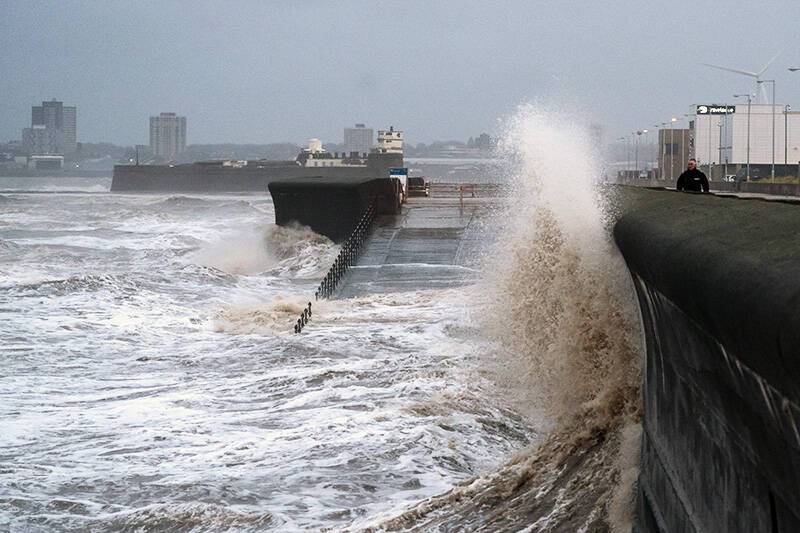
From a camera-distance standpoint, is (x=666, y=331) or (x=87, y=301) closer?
(x=666, y=331)

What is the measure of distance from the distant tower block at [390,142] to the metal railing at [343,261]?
64.9m

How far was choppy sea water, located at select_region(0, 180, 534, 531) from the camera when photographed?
918 cm

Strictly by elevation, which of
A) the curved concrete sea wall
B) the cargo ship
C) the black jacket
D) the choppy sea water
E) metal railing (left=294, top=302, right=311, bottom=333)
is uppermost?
the cargo ship

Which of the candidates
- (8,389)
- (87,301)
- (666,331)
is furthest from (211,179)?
(666,331)

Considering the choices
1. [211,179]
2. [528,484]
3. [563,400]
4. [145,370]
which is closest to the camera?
[528,484]

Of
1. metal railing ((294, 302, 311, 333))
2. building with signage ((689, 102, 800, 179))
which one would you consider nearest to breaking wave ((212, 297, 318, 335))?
metal railing ((294, 302, 311, 333))

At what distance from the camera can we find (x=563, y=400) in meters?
10.5

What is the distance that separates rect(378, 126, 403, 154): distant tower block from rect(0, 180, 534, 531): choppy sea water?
74.0 metres

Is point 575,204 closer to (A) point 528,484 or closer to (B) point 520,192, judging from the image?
(B) point 520,192

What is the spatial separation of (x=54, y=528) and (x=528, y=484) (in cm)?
333

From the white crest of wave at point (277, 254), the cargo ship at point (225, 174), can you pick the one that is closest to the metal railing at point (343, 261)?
the white crest of wave at point (277, 254)

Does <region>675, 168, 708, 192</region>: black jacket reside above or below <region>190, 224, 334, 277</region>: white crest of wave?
above

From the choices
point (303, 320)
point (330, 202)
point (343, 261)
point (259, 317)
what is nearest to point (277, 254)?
point (330, 202)

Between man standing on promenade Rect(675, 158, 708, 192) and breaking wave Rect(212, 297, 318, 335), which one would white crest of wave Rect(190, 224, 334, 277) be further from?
man standing on promenade Rect(675, 158, 708, 192)
